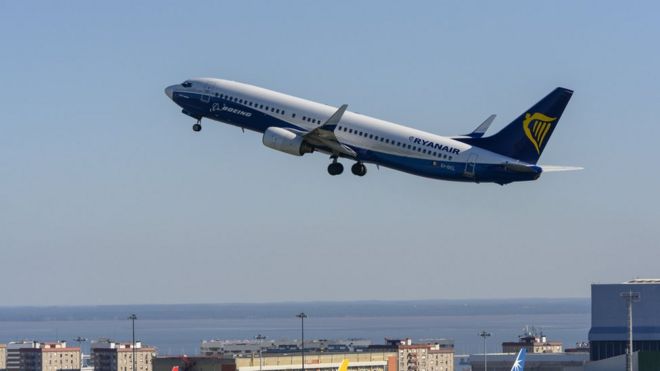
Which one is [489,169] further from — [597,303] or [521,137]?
[597,303]

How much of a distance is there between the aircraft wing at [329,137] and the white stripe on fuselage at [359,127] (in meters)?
0.54

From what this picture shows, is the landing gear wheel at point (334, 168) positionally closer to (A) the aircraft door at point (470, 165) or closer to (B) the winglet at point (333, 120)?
(B) the winglet at point (333, 120)

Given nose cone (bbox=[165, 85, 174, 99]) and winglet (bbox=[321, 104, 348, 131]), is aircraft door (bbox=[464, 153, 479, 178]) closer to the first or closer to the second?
winglet (bbox=[321, 104, 348, 131])

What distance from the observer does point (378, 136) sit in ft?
334

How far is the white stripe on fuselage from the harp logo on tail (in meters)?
2.12

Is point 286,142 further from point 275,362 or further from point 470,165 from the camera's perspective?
point 275,362

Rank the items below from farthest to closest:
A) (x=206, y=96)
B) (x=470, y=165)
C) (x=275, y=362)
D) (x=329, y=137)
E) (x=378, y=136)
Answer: (x=275, y=362) < (x=206, y=96) < (x=329, y=137) < (x=378, y=136) < (x=470, y=165)

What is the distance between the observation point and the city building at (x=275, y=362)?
512 feet

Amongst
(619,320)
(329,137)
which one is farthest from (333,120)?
(619,320)

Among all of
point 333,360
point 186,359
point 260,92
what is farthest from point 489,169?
point 333,360

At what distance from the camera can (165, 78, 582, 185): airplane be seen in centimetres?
9831

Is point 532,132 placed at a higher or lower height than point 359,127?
lower

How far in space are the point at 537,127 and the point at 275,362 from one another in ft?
286

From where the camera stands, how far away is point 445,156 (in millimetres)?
99000
